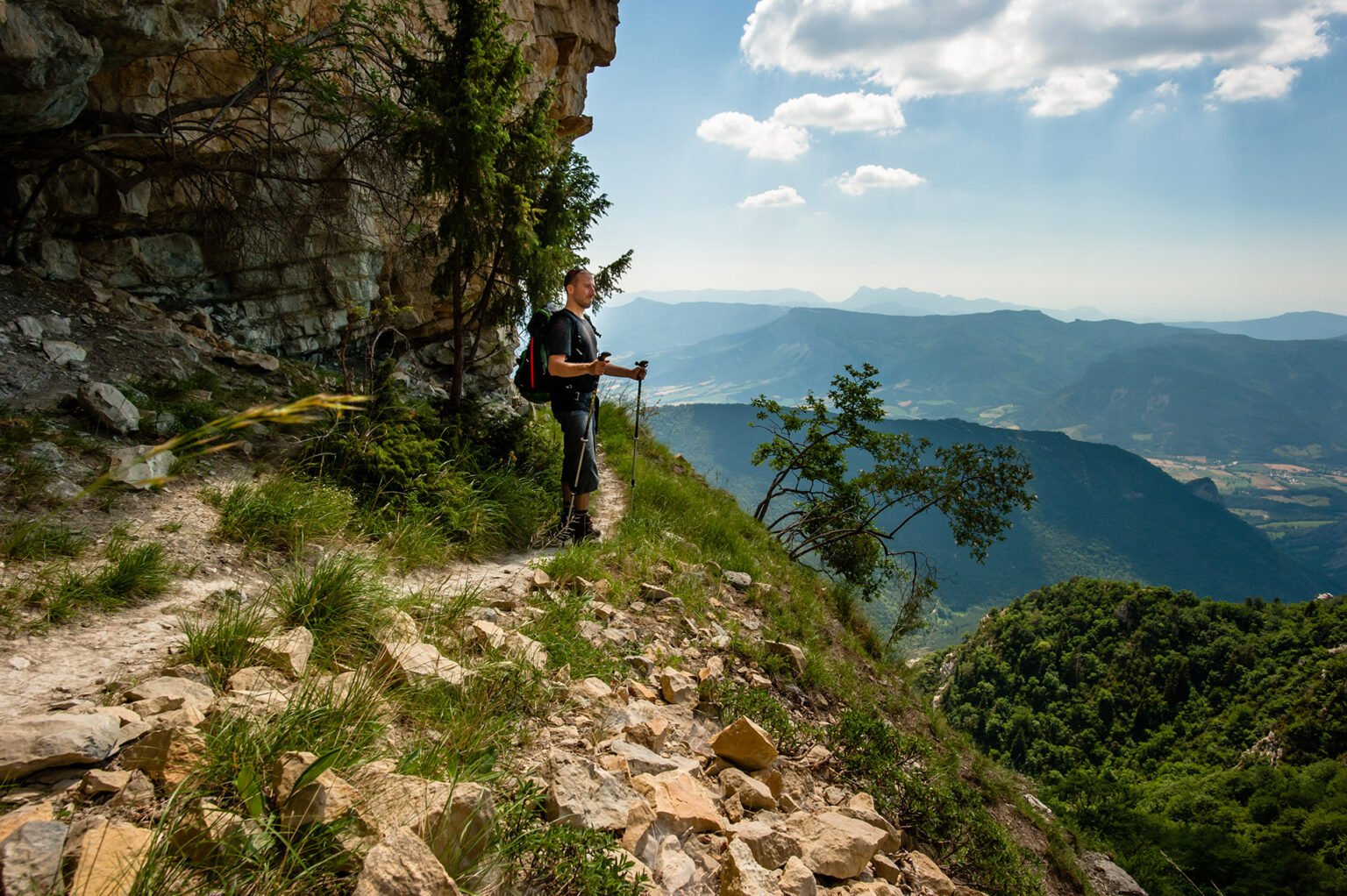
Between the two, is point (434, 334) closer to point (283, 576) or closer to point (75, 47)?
point (75, 47)

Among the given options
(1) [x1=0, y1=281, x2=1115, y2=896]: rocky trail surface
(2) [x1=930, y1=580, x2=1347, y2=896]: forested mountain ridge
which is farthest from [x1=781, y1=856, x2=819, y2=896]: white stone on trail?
(2) [x1=930, y1=580, x2=1347, y2=896]: forested mountain ridge

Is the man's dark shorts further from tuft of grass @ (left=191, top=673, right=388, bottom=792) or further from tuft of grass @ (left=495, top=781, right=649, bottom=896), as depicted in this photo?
tuft of grass @ (left=495, top=781, right=649, bottom=896)

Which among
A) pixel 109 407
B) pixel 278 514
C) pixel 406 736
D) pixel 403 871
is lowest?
pixel 406 736

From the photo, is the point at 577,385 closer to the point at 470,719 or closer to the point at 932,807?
the point at 470,719

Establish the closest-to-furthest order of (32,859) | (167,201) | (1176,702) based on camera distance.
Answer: (32,859) → (167,201) → (1176,702)

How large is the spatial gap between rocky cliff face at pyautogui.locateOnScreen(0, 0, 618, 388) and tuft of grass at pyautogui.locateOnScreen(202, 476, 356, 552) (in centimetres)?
313

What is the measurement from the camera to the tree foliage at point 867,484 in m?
14.0

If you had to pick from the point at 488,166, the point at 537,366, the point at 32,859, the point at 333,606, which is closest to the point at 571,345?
the point at 537,366

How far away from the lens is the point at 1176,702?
3819cm

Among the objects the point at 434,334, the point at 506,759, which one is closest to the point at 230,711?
the point at 506,759

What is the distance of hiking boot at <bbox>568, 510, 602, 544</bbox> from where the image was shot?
7012 mm

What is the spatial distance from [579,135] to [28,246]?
1596cm

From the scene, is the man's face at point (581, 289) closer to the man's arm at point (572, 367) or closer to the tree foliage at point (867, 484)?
the man's arm at point (572, 367)

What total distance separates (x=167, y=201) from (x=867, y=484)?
14.1m
